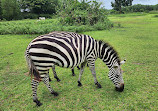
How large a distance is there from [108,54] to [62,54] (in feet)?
4.51

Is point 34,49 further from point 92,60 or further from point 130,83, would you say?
point 130,83

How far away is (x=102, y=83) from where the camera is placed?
3871mm

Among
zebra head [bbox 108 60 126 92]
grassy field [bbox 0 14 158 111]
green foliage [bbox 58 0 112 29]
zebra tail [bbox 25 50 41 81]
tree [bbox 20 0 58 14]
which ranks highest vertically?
tree [bbox 20 0 58 14]

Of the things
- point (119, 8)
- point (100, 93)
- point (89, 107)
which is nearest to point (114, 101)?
point (100, 93)

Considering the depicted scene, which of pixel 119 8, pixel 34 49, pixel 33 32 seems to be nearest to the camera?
pixel 34 49

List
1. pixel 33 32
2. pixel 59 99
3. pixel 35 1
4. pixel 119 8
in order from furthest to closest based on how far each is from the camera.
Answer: pixel 119 8, pixel 35 1, pixel 33 32, pixel 59 99

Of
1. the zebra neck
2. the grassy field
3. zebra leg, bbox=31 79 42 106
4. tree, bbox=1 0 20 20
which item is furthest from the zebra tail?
tree, bbox=1 0 20 20

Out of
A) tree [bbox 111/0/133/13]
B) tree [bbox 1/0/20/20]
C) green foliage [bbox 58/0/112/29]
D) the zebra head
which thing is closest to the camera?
the zebra head

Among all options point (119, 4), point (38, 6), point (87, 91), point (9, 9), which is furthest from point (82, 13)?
point (119, 4)

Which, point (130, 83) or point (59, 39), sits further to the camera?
point (130, 83)

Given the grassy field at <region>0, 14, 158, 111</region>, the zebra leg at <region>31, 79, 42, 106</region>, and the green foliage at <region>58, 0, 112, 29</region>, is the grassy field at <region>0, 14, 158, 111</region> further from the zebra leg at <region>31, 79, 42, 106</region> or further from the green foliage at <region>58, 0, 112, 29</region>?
the green foliage at <region>58, 0, 112, 29</region>

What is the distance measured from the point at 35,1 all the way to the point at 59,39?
1682 inches

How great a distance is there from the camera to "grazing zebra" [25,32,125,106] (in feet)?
8.48

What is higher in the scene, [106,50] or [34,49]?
[34,49]
